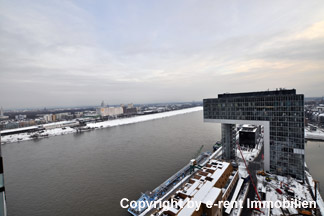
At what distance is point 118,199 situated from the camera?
12109 mm

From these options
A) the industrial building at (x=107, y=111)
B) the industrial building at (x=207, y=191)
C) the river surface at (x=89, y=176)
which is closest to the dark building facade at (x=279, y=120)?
the river surface at (x=89, y=176)

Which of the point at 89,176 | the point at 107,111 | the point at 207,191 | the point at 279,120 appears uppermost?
the point at 279,120

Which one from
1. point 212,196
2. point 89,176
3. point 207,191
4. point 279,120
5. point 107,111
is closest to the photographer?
point 212,196

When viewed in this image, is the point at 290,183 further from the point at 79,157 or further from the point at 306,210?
the point at 79,157

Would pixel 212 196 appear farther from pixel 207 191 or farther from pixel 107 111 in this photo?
pixel 107 111

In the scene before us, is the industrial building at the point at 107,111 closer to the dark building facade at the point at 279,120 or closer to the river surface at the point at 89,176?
the river surface at the point at 89,176

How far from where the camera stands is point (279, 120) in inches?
554

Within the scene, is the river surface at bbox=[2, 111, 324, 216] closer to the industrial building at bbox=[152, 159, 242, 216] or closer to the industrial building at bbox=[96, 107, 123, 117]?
the industrial building at bbox=[152, 159, 242, 216]

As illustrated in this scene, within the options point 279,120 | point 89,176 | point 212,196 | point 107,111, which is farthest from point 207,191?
point 107,111

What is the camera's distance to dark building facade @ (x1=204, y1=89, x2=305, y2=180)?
519 inches

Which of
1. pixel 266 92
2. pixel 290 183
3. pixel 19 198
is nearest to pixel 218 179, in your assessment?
pixel 290 183

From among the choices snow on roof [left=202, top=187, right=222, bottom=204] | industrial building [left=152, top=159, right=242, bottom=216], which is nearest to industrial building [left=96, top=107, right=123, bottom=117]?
industrial building [left=152, top=159, right=242, bottom=216]

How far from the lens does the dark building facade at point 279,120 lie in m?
13.2

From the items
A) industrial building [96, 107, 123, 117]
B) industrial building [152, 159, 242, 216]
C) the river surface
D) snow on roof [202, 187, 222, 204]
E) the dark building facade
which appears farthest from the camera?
industrial building [96, 107, 123, 117]
